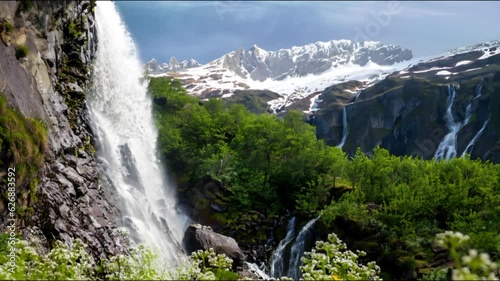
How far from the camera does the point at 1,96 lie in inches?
911

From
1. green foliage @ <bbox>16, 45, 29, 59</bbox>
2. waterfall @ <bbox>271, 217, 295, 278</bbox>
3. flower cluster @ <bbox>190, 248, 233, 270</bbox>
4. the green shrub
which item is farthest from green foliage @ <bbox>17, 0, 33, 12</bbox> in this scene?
waterfall @ <bbox>271, 217, 295, 278</bbox>

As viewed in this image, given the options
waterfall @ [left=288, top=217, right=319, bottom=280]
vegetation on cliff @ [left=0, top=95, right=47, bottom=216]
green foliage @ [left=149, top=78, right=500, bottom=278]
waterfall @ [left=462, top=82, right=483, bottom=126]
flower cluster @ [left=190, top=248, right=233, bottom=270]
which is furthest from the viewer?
waterfall @ [left=462, top=82, right=483, bottom=126]

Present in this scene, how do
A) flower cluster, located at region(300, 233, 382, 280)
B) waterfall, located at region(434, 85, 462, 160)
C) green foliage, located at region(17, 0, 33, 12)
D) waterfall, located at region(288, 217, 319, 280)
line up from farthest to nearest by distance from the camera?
1. waterfall, located at region(434, 85, 462, 160)
2. waterfall, located at region(288, 217, 319, 280)
3. green foliage, located at region(17, 0, 33, 12)
4. flower cluster, located at region(300, 233, 382, 280)

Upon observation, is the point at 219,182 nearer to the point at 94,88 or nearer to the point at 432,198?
the point at 94,88

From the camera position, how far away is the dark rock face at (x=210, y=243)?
35.5m

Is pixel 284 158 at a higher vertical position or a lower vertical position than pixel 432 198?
higher

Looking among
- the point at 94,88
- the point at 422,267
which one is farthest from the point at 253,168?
the point at 422,267

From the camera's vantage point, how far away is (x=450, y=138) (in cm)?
12975

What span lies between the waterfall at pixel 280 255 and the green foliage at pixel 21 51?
28892 mm

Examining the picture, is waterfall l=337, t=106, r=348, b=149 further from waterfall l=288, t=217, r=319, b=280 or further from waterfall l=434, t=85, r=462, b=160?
waterfall l=288, t=217, r=319, b=280

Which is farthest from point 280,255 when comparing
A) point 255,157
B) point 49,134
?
point 49,134

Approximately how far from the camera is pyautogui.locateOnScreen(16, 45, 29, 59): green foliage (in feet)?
90.1

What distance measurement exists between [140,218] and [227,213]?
1338 centimetres

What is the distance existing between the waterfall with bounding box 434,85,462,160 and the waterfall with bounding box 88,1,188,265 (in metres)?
89.1
